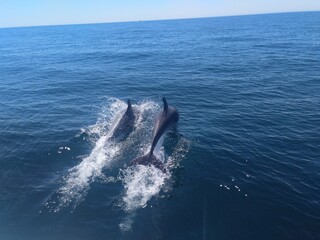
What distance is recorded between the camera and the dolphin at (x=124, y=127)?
106 feet

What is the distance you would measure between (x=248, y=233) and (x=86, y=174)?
13784 mm

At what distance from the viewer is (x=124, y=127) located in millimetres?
33406

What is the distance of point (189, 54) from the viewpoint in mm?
82938

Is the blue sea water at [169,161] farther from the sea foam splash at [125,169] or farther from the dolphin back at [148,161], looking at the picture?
the dolphin back at [148,161]

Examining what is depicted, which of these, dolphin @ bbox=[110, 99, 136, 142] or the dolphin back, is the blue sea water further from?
dolphin @ bbox=[110, 99, 136, 142]

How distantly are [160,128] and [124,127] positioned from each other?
4634 millimetres

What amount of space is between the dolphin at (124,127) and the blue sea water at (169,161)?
781 millimetres

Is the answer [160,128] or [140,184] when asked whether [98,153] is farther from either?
[140,184]

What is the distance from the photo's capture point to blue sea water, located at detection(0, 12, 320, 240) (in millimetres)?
20812

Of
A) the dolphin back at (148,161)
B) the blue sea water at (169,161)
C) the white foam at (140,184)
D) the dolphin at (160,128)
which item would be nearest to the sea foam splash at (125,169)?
the white foam at (140,184)

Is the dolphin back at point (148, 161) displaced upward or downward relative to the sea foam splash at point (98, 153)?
upward

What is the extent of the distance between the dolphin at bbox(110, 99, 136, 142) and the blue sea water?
781 millimetres

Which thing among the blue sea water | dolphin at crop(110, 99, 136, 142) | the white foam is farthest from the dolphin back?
dolphin at crop(110, 99, 136, 142)

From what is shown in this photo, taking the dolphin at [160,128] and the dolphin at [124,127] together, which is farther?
the dolphin at [124,127]
